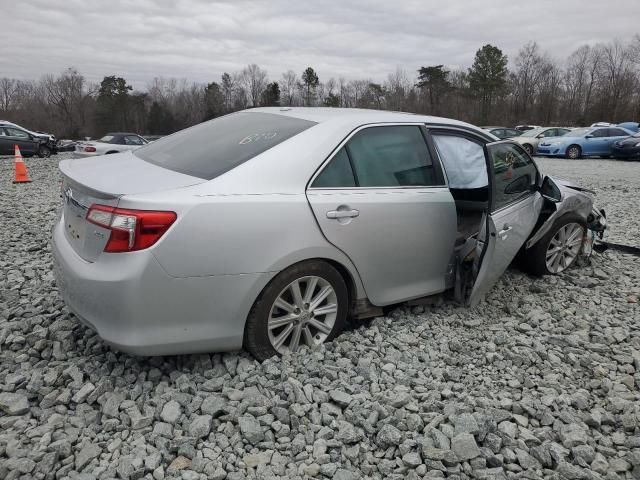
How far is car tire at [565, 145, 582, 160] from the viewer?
21.6m

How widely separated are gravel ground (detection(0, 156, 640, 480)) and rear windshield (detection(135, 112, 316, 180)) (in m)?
Answer: 1.16

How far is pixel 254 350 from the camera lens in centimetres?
291

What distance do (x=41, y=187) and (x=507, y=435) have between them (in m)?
11.1

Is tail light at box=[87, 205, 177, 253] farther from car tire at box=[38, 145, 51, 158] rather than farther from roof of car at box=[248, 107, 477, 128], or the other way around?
car tire at box=[38, 145, 51, 158]

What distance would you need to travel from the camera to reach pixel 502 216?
361cm

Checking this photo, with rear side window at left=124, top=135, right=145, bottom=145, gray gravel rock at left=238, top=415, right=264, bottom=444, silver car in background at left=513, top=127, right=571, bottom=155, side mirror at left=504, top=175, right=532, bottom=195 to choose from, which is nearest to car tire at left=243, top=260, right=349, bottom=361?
gray gravel rock at left=238, top=415, right=264, bottom=444

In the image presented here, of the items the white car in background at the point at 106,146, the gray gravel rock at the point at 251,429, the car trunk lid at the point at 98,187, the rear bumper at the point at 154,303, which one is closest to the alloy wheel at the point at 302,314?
the rear bumper at the point at 154,303

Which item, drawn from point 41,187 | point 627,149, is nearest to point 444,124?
point 41,187

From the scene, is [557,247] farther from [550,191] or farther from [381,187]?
[381,187]

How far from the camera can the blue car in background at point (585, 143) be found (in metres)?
21.5

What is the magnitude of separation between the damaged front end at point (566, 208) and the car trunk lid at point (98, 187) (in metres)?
3.18

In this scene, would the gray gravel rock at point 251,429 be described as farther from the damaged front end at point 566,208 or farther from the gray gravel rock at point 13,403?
the damaged front end at point 566,208

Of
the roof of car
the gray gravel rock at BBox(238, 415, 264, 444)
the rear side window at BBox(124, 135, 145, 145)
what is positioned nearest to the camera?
the gray gravel rock at BBox(238, 415, 264, 444)

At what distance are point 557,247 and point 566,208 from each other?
373mm
